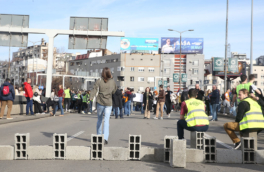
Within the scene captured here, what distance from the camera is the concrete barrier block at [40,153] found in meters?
6.71

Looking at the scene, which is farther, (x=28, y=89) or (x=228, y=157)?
(x=28, y=89)

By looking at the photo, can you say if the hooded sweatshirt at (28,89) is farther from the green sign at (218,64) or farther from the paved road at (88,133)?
the green sign at (218,64)

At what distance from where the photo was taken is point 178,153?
242 inches

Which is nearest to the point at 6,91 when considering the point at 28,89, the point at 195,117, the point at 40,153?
the point at 28,89

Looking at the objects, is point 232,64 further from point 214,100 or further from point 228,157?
point 228,157

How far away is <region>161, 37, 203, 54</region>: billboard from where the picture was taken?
97.4 metres

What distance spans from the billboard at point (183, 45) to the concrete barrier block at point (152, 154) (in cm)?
9149

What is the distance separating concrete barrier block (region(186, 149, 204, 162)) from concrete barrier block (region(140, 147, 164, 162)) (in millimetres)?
481

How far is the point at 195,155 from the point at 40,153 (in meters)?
2.87

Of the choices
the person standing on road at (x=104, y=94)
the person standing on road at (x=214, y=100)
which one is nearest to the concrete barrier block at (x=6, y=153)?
the person standing on road at (x=104, y=94)

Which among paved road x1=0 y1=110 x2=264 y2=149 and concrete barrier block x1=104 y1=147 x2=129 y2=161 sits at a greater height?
concrete barrier block x1=104 y1=147 x2=129 y2=161

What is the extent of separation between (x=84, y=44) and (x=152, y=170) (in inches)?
760

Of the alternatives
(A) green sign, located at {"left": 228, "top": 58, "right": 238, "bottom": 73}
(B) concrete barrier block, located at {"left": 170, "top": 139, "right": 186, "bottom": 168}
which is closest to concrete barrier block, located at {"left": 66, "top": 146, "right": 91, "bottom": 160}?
(B) concrete barrier block, located at {"left": 170, "top": 139, "right": 186, "bottom": 168}

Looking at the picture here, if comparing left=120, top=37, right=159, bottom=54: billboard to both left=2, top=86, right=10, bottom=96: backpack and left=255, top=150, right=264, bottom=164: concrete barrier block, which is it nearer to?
left=2, top=86, right=10, bottom=96: backpack
